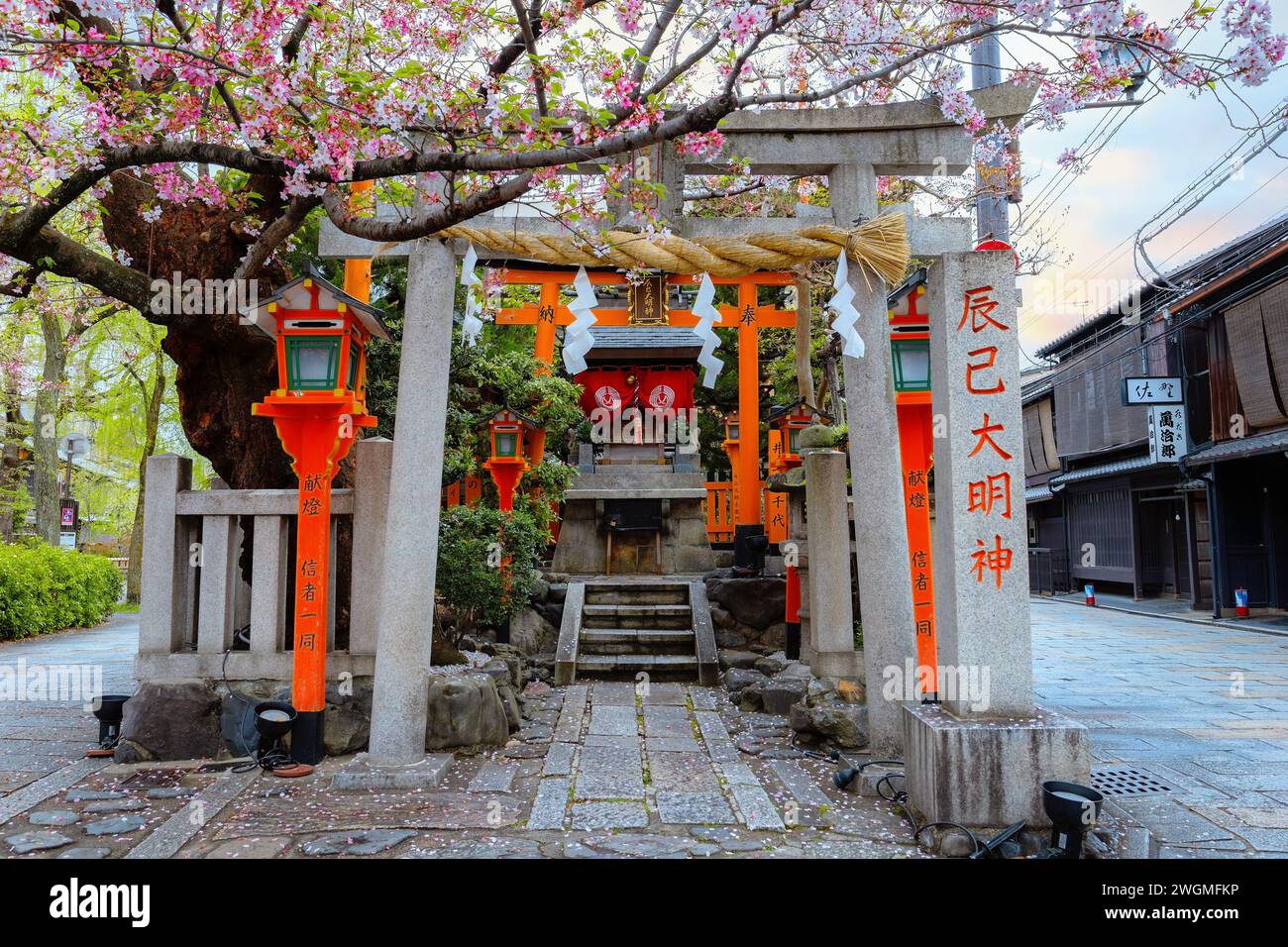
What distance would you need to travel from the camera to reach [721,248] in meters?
5.98

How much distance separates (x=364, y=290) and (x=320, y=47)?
2.99 meters

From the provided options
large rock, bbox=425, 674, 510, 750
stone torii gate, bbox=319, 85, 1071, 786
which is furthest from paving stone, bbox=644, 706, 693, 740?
stone torii gate, bbox=319, 85, 1071, 786

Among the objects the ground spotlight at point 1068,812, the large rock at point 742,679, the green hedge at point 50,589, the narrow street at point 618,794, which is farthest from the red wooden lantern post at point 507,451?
the green hedge at point 50,589

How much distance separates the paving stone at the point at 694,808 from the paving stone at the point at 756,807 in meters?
0.11

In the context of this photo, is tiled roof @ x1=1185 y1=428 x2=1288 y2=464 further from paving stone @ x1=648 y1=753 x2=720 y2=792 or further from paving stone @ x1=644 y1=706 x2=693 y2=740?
paving stone @ x1=648 y1=753 x2=720 y2=792

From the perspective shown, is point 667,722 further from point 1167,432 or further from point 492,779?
point 1167,432

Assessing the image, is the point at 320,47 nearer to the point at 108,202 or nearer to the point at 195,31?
the point at 195,31

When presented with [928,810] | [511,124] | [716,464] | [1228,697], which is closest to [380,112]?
[511,124]

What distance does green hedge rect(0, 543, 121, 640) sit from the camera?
13961 mm

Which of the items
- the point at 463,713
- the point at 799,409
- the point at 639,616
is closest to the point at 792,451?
the point at 799,409

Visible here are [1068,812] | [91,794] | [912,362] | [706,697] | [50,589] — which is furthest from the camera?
[50,589]

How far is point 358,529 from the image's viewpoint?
6.77 meters

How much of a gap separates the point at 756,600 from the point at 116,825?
828 centimetres

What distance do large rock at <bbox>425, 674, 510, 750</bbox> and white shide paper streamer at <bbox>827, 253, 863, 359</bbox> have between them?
4281 millimetres
